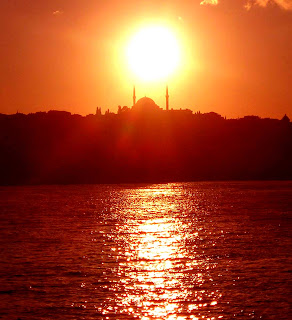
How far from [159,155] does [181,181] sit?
11.2m

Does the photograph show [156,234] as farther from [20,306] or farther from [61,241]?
[20,306]

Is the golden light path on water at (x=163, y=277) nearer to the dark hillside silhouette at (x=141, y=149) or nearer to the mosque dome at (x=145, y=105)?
the dark hillside silhouette at (x=141, y=149)

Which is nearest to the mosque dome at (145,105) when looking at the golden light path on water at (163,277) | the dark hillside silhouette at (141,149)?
the dark hillside silhouette at (141,149)

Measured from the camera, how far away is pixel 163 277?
1859 centimetres

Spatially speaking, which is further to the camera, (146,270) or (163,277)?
(146,270)

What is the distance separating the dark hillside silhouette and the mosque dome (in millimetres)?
1793

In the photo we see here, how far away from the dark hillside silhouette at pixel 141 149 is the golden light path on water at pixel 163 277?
96015mm

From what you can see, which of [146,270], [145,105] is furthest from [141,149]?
[146,270]

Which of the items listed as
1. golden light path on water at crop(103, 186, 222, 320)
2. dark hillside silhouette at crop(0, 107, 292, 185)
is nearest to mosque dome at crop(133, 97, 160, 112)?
dark hillside silhouette at crop(0, 107, 292, 185)

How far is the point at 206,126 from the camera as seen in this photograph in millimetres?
162125

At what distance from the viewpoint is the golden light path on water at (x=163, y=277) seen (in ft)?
48.7

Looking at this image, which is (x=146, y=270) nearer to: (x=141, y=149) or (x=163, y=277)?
(x=163, y=277)

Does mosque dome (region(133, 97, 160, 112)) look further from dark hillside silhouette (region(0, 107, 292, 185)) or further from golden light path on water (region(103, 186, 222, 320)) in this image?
golden light path on water (region(103, 186, 222, 320))

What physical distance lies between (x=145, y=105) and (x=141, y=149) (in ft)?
55.8
